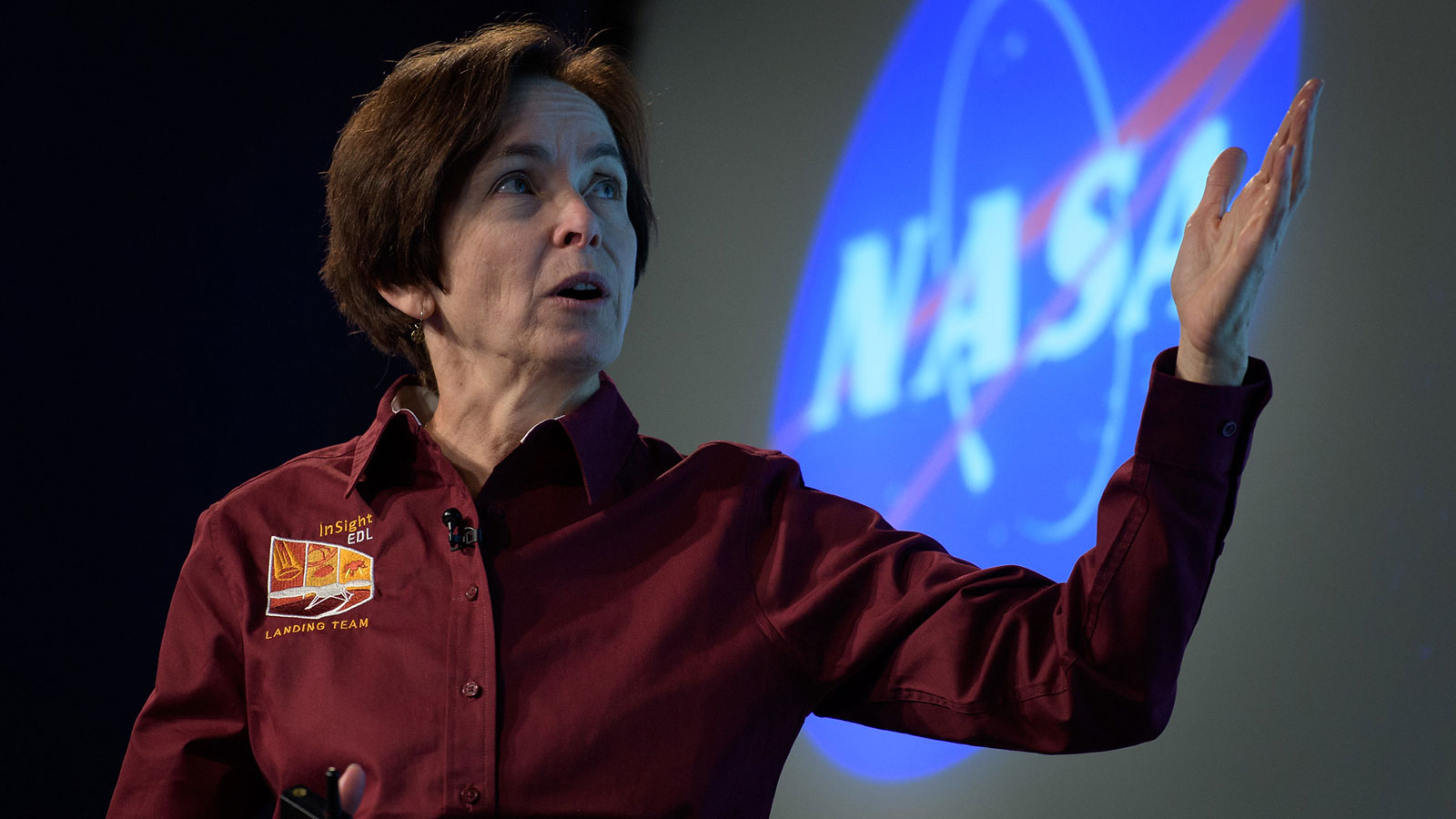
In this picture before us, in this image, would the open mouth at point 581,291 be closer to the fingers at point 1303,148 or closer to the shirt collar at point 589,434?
the shirt collar at point 589,434

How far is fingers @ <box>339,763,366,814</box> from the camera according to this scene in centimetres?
119

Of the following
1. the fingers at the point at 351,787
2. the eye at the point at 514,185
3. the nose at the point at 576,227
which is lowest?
the fingers at the point at 351,787

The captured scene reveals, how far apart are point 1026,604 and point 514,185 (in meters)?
0.84

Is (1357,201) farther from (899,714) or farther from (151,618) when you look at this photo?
(151,618)

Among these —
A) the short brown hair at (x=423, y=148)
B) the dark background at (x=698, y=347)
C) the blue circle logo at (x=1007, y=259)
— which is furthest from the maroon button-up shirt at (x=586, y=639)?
the blue circle logo at (x=1007, y=259)

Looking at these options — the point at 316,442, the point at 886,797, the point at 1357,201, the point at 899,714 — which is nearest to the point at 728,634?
the point at 899,714

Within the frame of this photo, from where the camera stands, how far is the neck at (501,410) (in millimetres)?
1523

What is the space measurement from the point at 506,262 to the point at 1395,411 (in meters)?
1.19

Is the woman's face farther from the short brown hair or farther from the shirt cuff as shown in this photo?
the shirt cuff

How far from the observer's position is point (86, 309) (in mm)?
2625

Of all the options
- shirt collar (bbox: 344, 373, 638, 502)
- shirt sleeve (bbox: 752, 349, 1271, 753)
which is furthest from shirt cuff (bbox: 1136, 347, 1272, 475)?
shirt collar (bbox: 344, 373, 638, 502)

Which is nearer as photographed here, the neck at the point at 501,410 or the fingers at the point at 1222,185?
the fingers at the point at 1222,185

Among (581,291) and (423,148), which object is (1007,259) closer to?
(581,291)

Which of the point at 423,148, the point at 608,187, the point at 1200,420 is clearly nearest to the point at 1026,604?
the point at 1200,420
